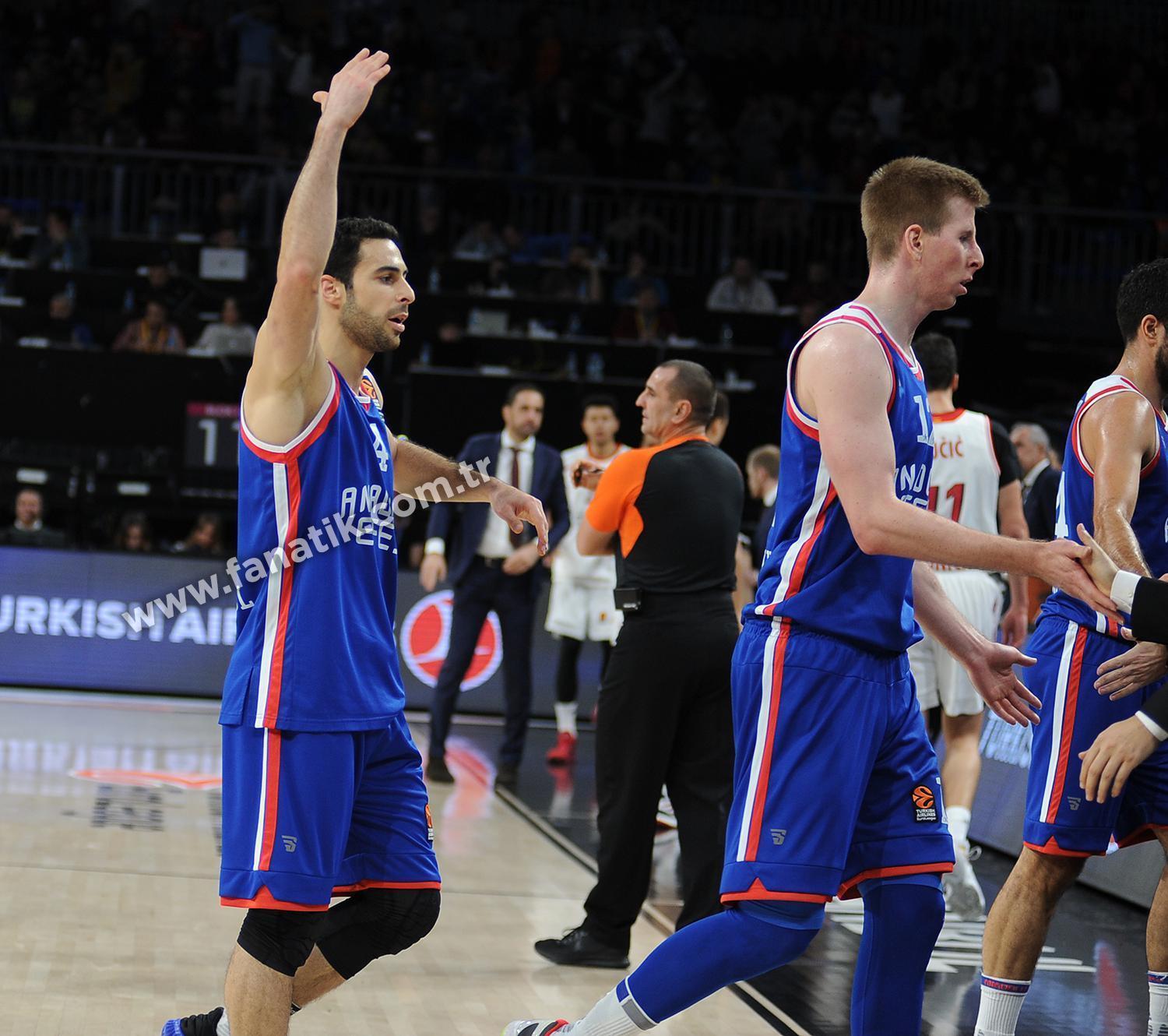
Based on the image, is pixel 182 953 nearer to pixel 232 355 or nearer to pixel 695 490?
pixel 695 490

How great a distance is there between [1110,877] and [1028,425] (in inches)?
154

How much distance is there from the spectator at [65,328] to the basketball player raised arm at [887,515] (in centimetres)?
1153

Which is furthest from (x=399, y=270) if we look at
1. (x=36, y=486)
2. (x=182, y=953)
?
(x=36, y=486)

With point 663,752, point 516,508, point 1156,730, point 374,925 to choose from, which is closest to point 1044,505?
point 663,752

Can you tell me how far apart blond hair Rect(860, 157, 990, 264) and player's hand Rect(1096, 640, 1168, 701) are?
46.8 inches

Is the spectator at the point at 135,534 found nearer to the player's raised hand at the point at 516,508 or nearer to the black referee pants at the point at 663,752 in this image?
the black referee pants at the point at 663,752

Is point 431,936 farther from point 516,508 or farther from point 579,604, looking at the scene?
point 579,604

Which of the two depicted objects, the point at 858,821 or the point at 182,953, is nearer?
the point at 858,821

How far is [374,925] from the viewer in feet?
11.5

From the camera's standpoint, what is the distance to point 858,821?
3312mm

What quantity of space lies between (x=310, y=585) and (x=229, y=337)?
11.1 meters

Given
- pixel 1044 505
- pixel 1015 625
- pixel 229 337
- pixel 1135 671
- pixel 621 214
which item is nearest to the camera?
pixel 1135 671

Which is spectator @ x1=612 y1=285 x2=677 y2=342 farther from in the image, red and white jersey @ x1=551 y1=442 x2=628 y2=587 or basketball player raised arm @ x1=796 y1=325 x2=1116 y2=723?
basketball player raised arm @ x1=796 y1=325 x2=1116 y2=723

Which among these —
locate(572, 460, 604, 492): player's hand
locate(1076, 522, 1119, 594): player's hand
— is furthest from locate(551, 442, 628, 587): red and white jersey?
locate(1076, 522, 1119, 594): player's hand
